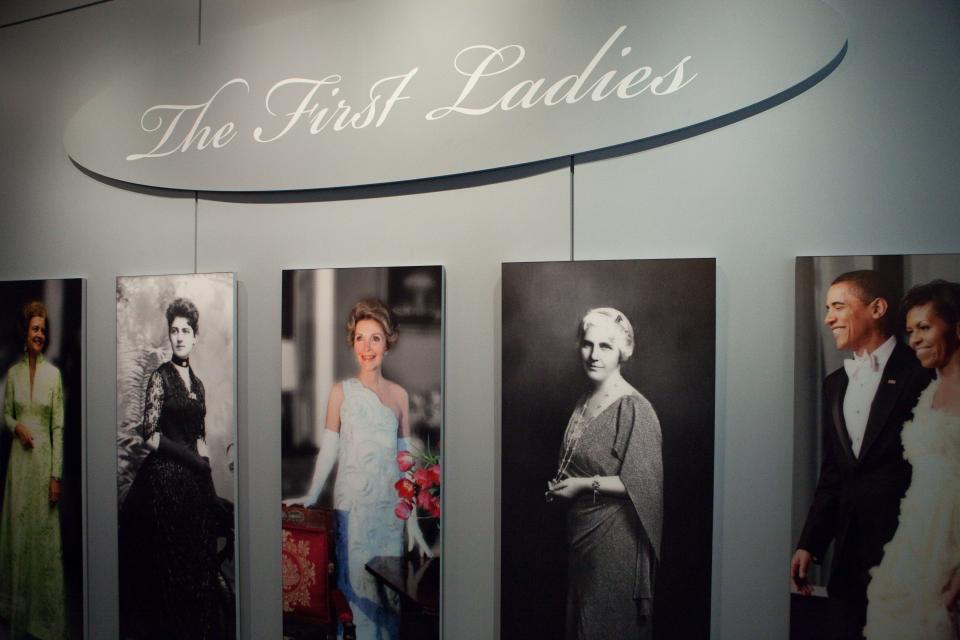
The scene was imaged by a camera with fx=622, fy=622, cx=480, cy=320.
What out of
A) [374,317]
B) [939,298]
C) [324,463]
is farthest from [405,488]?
[939,298]

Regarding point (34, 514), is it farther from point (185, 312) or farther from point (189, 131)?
point (189, 131)

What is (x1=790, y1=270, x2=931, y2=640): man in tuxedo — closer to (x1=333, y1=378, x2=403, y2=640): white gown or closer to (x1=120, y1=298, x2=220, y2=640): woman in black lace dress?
(x1=333, y1=378, x2=403, y2=640): white gown

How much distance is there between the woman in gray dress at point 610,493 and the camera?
1.51m

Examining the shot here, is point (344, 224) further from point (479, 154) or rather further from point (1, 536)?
point (1, 536)

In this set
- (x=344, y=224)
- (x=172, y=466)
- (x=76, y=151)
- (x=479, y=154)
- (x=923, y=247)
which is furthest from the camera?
(x=76, y=151)

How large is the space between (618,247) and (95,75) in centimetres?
191

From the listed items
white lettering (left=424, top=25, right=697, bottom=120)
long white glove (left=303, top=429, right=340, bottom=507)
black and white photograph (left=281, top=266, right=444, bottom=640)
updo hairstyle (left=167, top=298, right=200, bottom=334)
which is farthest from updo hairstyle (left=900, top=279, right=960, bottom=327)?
updo hairstyle (left=167, top=298, right=200, bottom=334)

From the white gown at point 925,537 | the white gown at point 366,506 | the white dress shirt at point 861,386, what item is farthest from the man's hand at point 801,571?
the white gown at point 366,506

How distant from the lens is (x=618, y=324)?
5.03 feet

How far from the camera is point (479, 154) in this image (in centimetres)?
165

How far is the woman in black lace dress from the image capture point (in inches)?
77.5

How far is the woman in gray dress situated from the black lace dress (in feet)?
3.79

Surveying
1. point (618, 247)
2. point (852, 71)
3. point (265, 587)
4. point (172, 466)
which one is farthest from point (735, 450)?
point (172, 466)

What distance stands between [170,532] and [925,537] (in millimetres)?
2090
